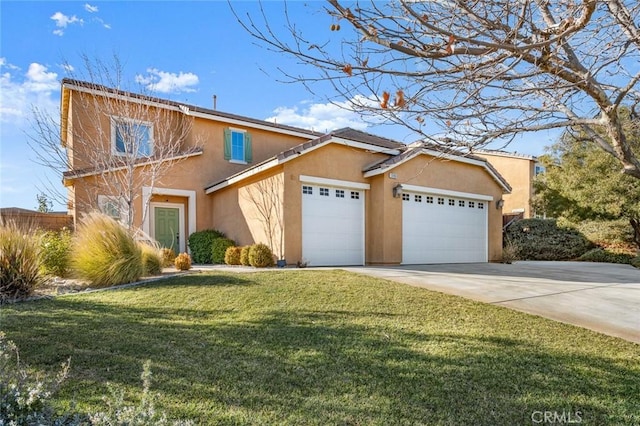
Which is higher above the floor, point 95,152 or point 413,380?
point 95,152

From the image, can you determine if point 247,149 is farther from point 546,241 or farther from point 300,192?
point 546,241

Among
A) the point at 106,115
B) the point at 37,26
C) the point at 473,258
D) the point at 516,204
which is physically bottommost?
the point at 473,258

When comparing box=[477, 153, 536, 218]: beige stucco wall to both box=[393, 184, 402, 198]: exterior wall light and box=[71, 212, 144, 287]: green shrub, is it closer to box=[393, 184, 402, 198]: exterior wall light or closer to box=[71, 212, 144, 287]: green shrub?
box=[393, 184, 402, 198]: exterior wall light

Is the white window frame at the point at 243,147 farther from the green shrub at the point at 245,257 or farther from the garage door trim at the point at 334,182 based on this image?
the green shrub at the point at 245,257

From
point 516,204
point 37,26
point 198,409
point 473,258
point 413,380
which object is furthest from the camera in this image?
point 516,204

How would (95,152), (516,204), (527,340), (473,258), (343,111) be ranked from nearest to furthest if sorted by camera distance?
(343,111) → (527,340) → (95,152) → (473,258) → (516,204)

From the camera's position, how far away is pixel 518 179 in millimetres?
28125

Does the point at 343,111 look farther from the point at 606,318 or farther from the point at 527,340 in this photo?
the point at 606,318

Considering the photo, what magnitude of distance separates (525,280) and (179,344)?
917cm

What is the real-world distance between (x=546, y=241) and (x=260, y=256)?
57.2 ft

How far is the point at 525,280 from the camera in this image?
991 cm

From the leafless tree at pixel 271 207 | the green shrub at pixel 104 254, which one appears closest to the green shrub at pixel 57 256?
the green shrub at pixel 104 254

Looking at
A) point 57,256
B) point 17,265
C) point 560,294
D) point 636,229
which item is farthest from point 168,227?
point 636,229

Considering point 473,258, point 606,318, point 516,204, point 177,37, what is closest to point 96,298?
point 177,37
